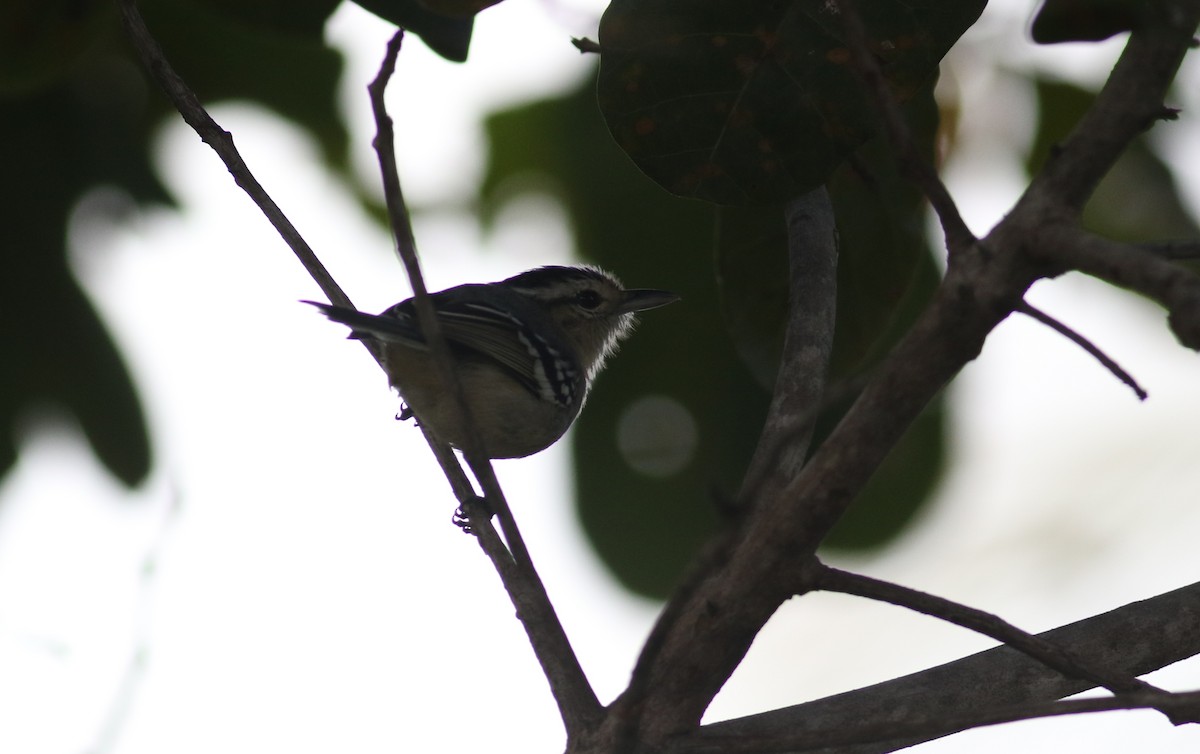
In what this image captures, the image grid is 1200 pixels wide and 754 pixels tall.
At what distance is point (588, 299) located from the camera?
4617 mm

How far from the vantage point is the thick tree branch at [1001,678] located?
6.51ft

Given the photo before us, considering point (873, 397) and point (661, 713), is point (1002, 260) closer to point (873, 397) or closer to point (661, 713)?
point (873, 397)

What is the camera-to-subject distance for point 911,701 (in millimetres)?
1997

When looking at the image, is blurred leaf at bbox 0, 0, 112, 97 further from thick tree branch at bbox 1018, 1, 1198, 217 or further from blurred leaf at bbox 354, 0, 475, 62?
thick tree branch at bbox 1018, 1, 1198, 217

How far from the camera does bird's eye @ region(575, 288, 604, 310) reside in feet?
15.0

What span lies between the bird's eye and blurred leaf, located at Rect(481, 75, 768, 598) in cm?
85

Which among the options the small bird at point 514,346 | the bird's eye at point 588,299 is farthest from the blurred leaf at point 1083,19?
the bird's eye at point 588,299

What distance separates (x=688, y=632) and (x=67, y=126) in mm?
2353

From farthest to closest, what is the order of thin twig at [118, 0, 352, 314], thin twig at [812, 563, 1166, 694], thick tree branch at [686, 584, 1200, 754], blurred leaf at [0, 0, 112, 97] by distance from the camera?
blurred leaf at [0, 0, 112, 97]
thin twig at [118, 0, 352, 314]
thick tree branch at [686, 584, 1200, 754]
thin twig at [812, 563, 1166, 694]

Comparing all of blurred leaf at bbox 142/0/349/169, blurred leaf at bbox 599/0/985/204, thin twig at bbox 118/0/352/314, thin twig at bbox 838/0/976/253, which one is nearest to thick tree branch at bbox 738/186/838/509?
blurred leaf at bbox 599/0/985/204

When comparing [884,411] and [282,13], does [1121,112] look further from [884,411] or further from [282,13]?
[282,13]

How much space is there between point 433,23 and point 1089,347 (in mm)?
1264

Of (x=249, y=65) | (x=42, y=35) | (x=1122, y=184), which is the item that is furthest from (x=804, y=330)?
(x=249, y=65)

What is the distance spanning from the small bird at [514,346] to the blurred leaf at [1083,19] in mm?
1397
